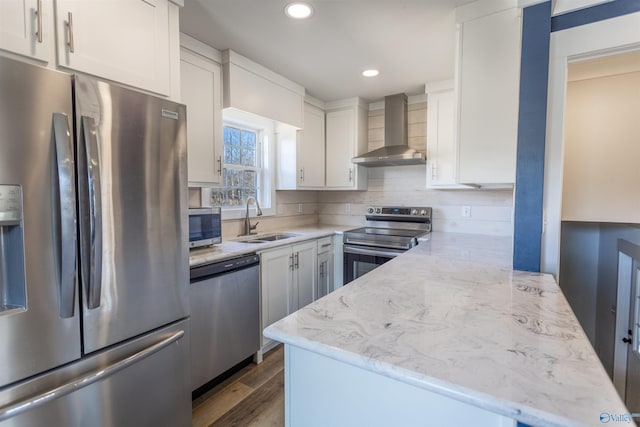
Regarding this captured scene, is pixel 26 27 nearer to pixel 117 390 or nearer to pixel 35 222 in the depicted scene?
pixel 35 222

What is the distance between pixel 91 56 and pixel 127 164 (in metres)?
0.53

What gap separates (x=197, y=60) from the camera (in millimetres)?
2104

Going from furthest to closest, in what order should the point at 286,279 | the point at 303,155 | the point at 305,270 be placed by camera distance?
the point at 303,155 < the point at 305,270 < the point at 286,279

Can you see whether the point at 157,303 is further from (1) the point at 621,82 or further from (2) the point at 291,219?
(1) the point at 621,82

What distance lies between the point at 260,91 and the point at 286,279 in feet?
5.24

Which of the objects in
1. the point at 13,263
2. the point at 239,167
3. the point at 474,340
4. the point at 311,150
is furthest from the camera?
the point at 311,150

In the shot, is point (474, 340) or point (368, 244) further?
point (368, 244)

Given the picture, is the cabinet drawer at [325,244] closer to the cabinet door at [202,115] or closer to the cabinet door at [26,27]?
the cabinet door at [202,115]

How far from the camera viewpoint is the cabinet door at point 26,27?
1.07 m

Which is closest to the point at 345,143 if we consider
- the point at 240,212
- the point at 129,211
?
the point at 240,212

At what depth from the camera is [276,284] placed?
2.46 metres

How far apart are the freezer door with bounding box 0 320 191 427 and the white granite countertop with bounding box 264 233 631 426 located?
2.64 feet

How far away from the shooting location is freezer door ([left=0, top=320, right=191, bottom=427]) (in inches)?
40.3

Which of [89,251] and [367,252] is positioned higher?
[89,251]
